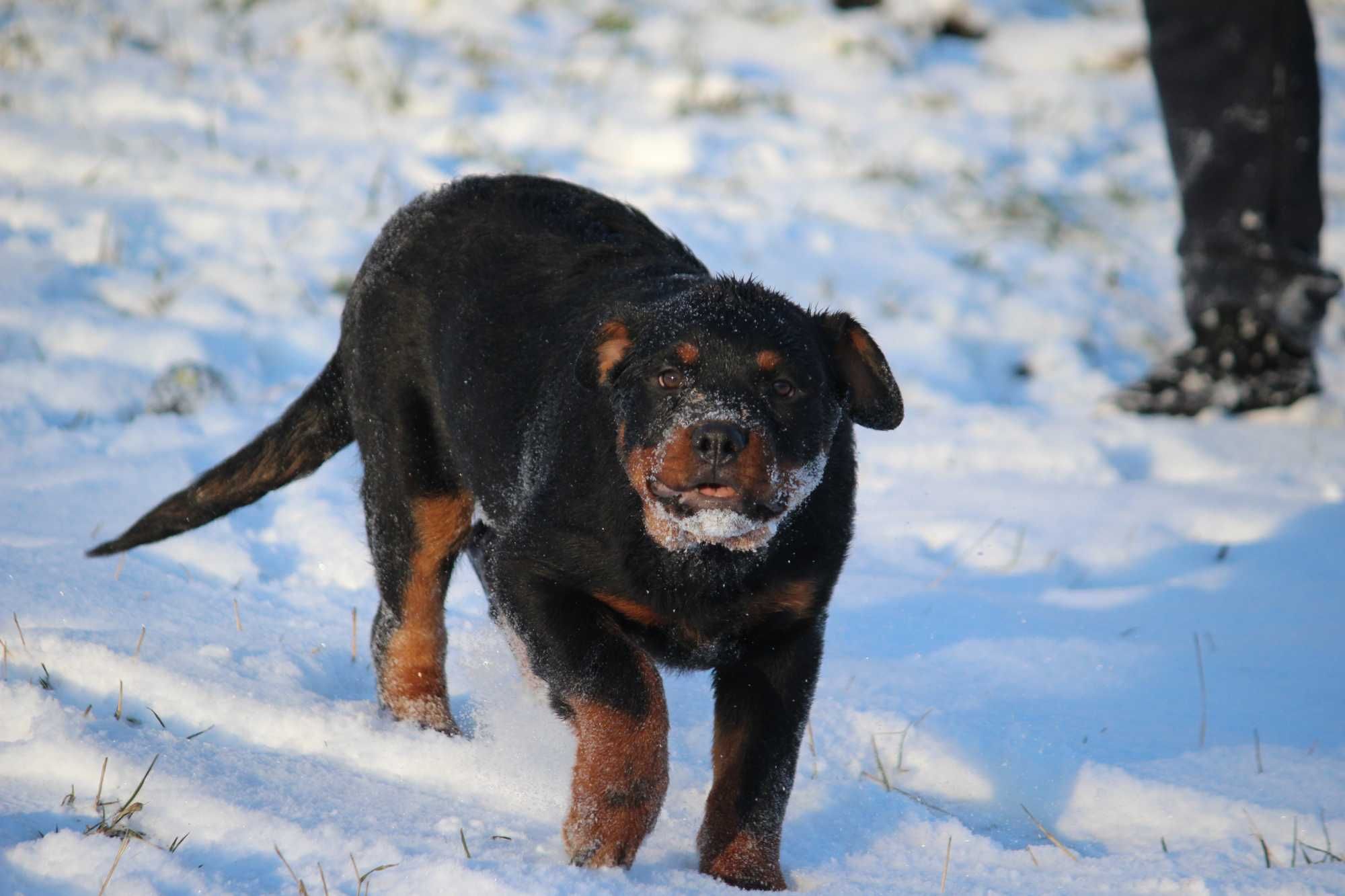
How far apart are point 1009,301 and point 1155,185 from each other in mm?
2385

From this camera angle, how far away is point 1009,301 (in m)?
7.56

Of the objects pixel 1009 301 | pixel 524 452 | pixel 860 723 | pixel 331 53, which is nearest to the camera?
pixel 524 452

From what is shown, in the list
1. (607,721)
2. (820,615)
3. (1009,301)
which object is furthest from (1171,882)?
(1009,301)

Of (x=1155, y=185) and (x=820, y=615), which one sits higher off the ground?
(x=820, y=615)

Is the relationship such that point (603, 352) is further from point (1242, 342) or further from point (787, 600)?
point (1242, 342)

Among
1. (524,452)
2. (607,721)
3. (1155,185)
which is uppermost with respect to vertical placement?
Result: (524,452)

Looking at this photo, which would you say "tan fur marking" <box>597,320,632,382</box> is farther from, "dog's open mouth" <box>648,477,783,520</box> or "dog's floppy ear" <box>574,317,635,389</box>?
"dog's open mouth" <box>648,477,783,520</box>

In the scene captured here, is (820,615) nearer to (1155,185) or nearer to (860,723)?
(860,723)

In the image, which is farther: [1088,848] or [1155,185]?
[1155,185]

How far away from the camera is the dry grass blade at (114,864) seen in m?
2.35

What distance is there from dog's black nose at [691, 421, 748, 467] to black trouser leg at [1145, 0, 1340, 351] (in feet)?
14.2

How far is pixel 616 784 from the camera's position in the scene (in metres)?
2.80

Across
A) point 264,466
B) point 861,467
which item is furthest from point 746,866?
point 861,467

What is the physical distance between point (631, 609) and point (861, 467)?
291 centimetres
